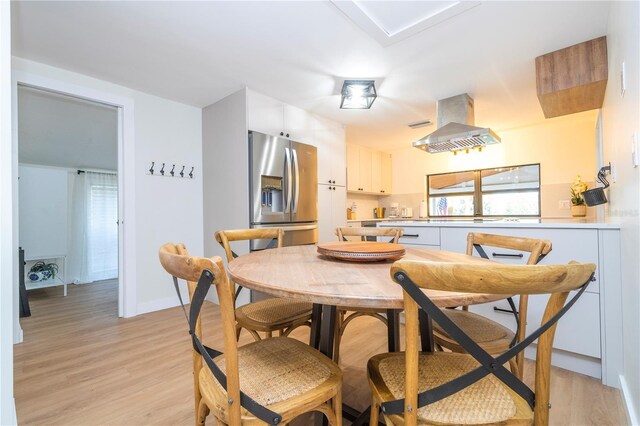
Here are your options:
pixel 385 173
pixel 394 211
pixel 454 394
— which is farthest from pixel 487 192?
pixel 454 394

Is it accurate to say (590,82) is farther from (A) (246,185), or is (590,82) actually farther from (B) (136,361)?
(B) (136,361)

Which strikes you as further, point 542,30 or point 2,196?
point 542,30

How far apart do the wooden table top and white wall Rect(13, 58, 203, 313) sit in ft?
7.38

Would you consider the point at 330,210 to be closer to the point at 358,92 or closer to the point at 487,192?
the point at 358,92

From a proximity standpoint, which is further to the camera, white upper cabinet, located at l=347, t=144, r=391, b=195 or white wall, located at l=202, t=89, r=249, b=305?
white upper cabinet, located at l=347, t=144, r=391, b=195

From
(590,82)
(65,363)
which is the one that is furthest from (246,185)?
(590,82)

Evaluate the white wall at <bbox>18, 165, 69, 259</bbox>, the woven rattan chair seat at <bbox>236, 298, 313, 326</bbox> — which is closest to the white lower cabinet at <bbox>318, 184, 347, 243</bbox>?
the woven rattan chair seat at <bbox>236, 298, 313, 326</bbox>

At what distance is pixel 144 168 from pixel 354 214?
3228 millimetres

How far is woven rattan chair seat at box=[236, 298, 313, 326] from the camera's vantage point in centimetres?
136

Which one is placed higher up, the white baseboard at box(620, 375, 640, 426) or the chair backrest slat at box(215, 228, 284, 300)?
the chair backrest slat at box(215, 228, 284, 300)

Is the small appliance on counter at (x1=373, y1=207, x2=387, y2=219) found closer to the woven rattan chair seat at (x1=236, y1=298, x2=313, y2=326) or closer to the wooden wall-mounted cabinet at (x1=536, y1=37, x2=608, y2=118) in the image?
the wooden wall-mounted cabinet at (x1=536, y1=37, x2=608, y2=118)

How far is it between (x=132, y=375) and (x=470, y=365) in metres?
1.95

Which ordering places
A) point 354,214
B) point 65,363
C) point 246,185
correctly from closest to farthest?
point 65,363 → point 246,185 → point 354,214

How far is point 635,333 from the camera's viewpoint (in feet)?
3.88
